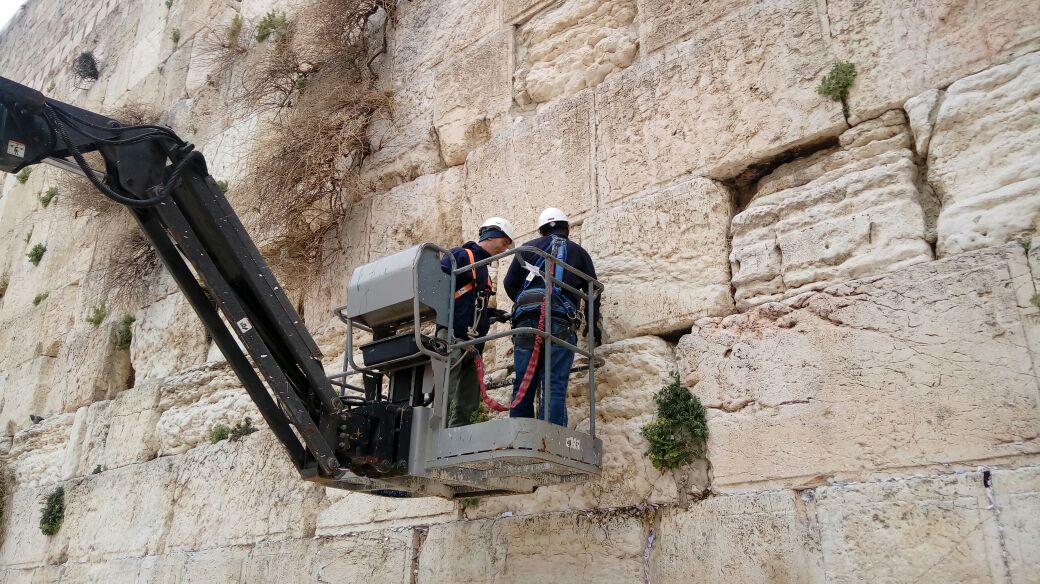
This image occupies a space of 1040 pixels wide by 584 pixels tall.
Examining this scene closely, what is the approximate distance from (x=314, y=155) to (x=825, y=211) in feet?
13.5

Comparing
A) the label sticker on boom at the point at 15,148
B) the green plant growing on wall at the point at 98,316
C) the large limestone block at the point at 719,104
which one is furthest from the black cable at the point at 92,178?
the green plant growing on wall at the point at 98,316

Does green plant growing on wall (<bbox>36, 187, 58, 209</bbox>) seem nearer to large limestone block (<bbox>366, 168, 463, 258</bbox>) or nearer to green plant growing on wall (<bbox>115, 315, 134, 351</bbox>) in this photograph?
green plant growing on wall (<bbox>115, 315, 134, 351</bbox>)

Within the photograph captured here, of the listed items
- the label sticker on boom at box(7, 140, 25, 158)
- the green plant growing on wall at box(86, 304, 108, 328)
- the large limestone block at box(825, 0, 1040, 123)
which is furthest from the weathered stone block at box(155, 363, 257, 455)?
the large limestone block at box(825, 0, 1040, 123)

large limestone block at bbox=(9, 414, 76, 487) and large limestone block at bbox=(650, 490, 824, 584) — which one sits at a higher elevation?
large limestone block at bbox=(9, 414, 76, 487)

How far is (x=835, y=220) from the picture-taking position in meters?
3.89

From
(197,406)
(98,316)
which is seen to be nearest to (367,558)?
(197,406)

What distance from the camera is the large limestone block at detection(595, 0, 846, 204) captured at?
4.21 meters

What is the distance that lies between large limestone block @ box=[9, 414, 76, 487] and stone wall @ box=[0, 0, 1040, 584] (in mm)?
1416

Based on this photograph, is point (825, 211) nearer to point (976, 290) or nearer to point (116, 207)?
point (976, 290)

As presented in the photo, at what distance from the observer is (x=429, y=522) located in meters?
4.98

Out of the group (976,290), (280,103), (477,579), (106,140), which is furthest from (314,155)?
(976,290)

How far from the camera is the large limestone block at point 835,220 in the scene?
12.1 feet

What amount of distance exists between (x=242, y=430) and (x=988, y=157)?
17.1 ft

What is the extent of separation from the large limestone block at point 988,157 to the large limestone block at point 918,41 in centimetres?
11
